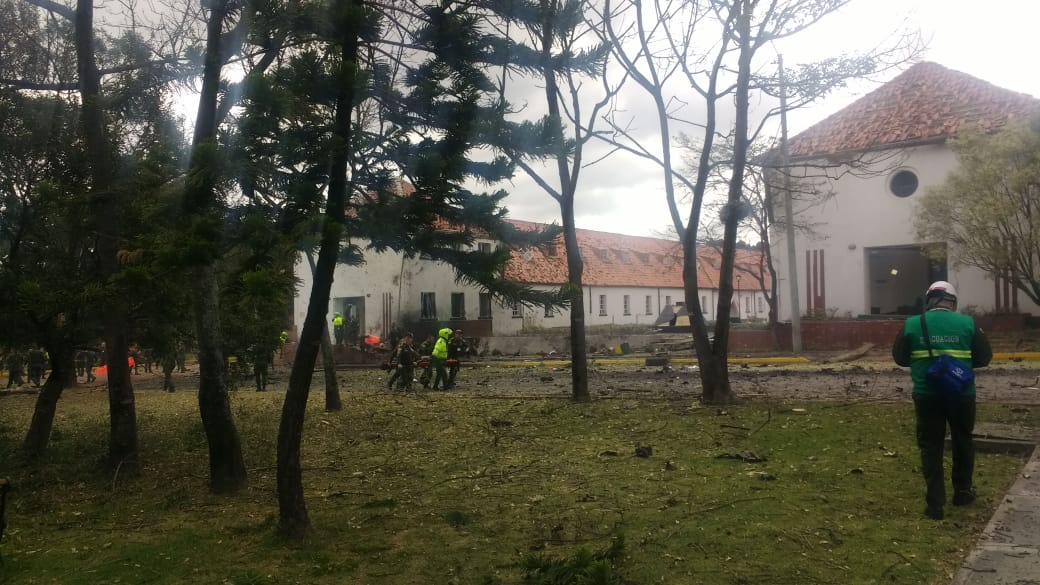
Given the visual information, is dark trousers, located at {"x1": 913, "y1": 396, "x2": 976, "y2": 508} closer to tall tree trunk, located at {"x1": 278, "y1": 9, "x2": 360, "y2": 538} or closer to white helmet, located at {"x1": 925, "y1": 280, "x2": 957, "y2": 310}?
white helmet, located at {"x1": 925, "y1": 280, "x2": 957, "y2": 310}

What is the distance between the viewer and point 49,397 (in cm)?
910

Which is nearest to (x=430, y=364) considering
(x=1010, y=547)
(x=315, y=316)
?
(x=315, y=316)

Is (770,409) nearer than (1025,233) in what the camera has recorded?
Yes

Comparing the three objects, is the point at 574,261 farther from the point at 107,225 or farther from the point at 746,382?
the point at 107,225

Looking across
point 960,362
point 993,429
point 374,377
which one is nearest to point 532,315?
point 960,362

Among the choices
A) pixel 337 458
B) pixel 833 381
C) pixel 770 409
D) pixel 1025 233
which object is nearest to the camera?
pixel 337 458

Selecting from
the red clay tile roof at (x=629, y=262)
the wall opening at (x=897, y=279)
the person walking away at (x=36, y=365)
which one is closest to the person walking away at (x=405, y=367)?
the person walking away at (x=36, y=365)

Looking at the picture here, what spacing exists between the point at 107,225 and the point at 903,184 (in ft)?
87.0

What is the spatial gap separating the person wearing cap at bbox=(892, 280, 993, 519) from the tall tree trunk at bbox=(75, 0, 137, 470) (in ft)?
21.6

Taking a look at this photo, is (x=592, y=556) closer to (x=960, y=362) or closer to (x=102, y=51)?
(x=960, y=362)

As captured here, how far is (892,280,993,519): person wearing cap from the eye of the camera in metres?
5.61

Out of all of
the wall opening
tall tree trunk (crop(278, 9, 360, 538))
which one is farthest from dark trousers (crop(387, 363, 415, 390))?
the wall opening

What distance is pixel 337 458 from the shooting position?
899 cm

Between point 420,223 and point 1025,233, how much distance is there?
21.1m
